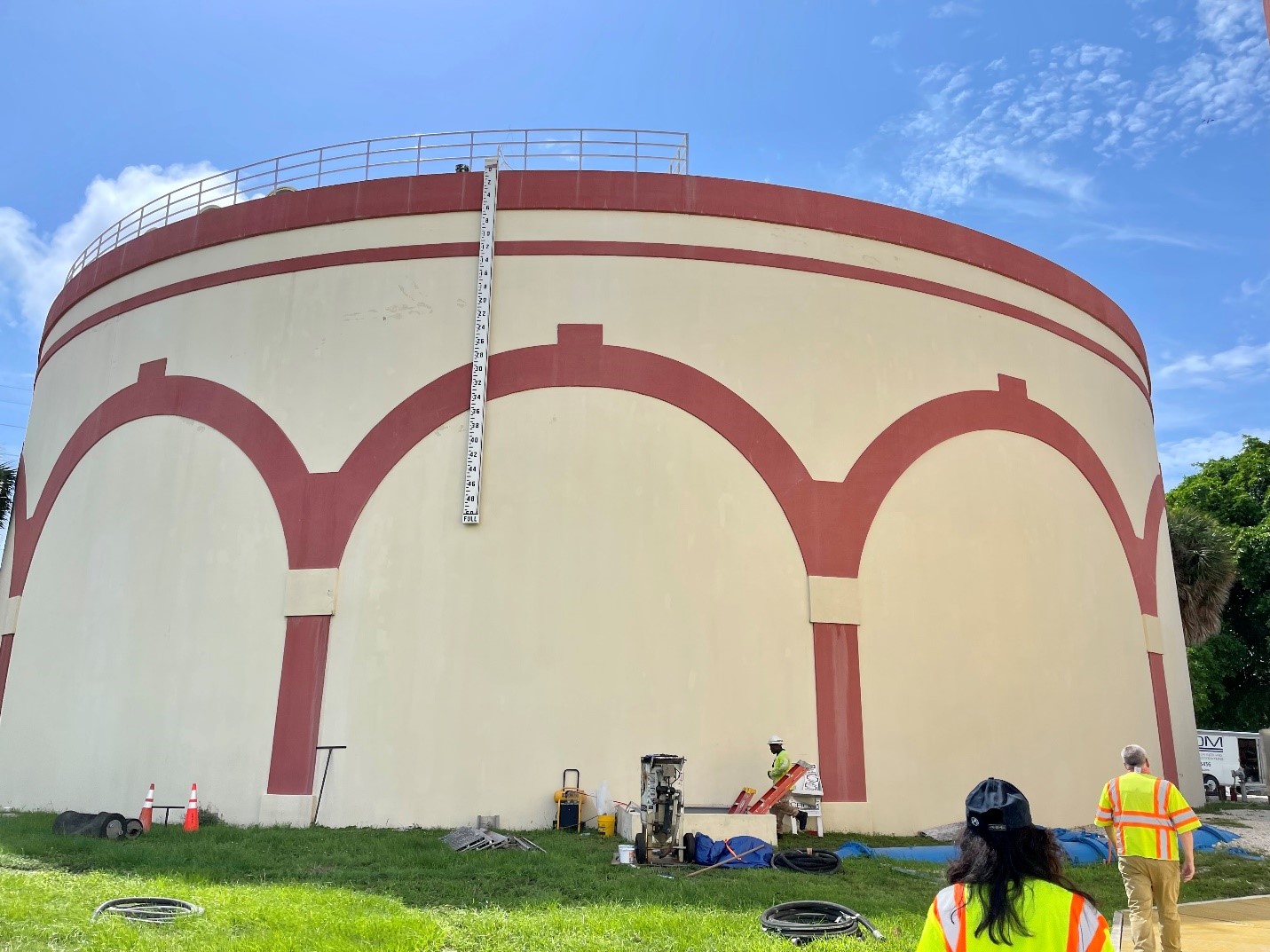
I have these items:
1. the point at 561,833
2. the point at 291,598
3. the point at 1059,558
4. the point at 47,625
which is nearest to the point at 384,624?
the point at 291,598

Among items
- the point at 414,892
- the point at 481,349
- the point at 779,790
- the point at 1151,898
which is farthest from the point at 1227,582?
the point at 414,892

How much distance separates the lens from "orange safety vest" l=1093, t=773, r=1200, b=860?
6758 millimetres

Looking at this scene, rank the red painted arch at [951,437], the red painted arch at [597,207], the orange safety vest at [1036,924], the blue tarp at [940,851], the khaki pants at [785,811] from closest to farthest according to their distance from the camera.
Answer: the orange safety vest at [1036,924] → the blue tarp at [940,851] → the khaki pants at [785,811] → the red painted arch at [951,437] → the red painted arch at [597,207]

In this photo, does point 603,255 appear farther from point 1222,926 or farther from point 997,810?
point 997,810

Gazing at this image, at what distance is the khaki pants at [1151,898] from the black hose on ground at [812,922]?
1.69m

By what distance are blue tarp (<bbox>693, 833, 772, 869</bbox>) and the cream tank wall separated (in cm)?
270

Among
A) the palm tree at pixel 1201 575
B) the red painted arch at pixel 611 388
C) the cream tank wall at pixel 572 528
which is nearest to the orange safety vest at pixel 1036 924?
the cream tank wall at pixel 572 528

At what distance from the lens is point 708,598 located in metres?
13.7

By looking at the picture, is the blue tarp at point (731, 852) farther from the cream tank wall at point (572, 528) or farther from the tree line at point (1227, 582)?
the tree line at point (1227, 582)

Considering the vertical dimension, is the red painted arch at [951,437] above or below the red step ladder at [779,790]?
above

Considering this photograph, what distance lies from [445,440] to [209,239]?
227 inches

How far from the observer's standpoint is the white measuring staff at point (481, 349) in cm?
1381

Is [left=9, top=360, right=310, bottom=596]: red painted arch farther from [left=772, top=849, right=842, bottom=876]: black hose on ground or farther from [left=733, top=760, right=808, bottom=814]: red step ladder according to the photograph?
[left=772, top=849, right=842, bottom=876]: black hose on ground

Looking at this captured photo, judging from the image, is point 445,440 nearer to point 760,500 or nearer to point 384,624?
point 384,624
